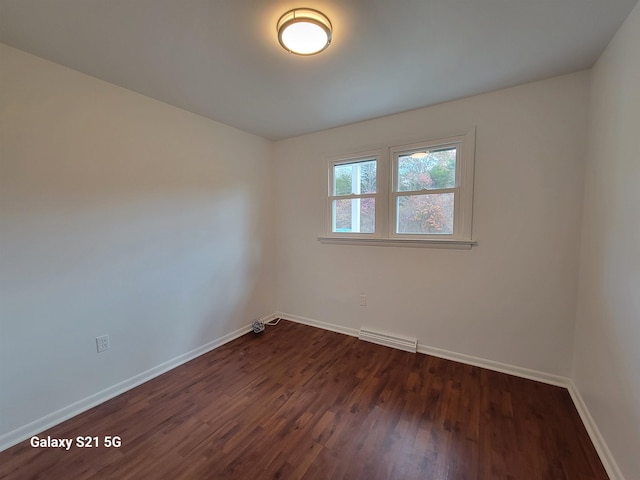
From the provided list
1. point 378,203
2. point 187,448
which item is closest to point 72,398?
point 187,448

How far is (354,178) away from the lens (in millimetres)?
2963

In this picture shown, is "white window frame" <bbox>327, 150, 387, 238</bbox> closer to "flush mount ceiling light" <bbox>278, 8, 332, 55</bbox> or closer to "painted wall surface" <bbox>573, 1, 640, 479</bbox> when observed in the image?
"flush mount ceiling light" <bbox>278, 8, 332, 55</bbox>

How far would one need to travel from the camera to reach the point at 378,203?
2.75m

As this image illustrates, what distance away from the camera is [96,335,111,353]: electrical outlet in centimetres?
192

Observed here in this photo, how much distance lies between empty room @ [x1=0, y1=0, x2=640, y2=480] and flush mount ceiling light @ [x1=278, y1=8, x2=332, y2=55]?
11mm

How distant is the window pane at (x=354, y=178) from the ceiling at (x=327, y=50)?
2.43 ft

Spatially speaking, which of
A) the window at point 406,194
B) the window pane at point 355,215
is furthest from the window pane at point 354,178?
the window pane at point 355,215

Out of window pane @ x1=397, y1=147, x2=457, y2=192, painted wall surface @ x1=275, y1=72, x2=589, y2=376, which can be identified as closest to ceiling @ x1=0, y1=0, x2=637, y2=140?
painted wall surface @ x1=275, y1=72, x2=589, y2=376

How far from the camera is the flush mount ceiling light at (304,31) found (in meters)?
1.30

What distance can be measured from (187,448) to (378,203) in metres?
2.49

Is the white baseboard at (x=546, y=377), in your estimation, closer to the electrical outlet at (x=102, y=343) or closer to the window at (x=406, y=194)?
the window at (x=406, y=194)

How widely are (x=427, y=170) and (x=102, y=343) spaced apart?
3.13 metres

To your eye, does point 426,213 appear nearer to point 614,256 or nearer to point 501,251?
point 501,251

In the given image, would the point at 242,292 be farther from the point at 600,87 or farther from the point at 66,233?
the point at 600,87
